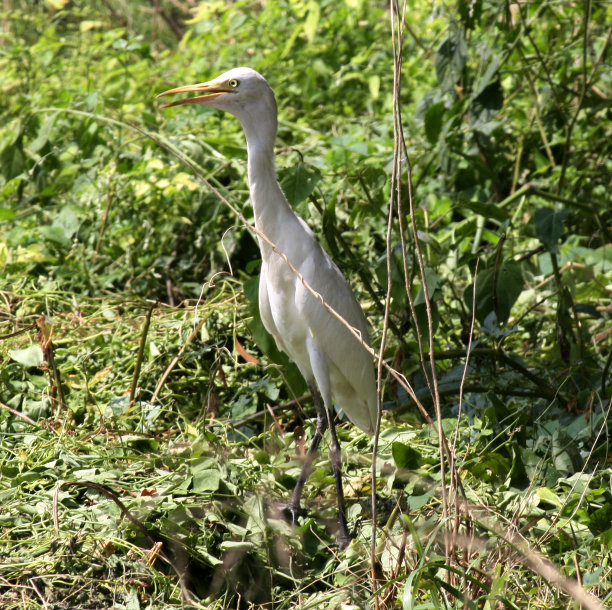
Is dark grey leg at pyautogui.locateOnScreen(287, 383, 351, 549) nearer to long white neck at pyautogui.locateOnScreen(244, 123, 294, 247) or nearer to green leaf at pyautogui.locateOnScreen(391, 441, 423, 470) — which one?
green leaf at pyautogui.locateOnScreen(391, 441, 423, 470)

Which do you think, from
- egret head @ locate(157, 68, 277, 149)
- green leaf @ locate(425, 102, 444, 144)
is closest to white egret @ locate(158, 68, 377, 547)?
egret head @ locate(157, 68, 277, 149)

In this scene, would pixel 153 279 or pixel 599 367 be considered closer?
pixel 599 367

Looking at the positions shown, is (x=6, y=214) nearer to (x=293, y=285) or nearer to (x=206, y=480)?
(x=293, y=285)

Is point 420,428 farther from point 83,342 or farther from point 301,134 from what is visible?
point 301,134

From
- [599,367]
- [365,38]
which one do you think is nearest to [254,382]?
[599,367]

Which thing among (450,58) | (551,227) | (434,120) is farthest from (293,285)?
(450,58)

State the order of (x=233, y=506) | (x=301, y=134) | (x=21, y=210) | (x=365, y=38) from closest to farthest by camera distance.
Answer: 1. (x=233, y=506)
2. (x=21, y=210)
3. (x=301, y=134)
4. (x=365, y=38)

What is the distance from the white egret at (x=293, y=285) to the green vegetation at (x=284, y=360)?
9 centimetres

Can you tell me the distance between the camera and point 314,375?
8.13 ft

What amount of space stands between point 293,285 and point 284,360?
0.42m

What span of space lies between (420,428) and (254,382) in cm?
66

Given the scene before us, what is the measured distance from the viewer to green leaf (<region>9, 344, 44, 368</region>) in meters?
2.77

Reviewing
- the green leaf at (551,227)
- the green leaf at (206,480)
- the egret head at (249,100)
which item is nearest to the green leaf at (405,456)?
the green leaf at (206,480)

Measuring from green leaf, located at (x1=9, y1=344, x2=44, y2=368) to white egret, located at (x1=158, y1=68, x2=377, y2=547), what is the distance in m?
0.86
